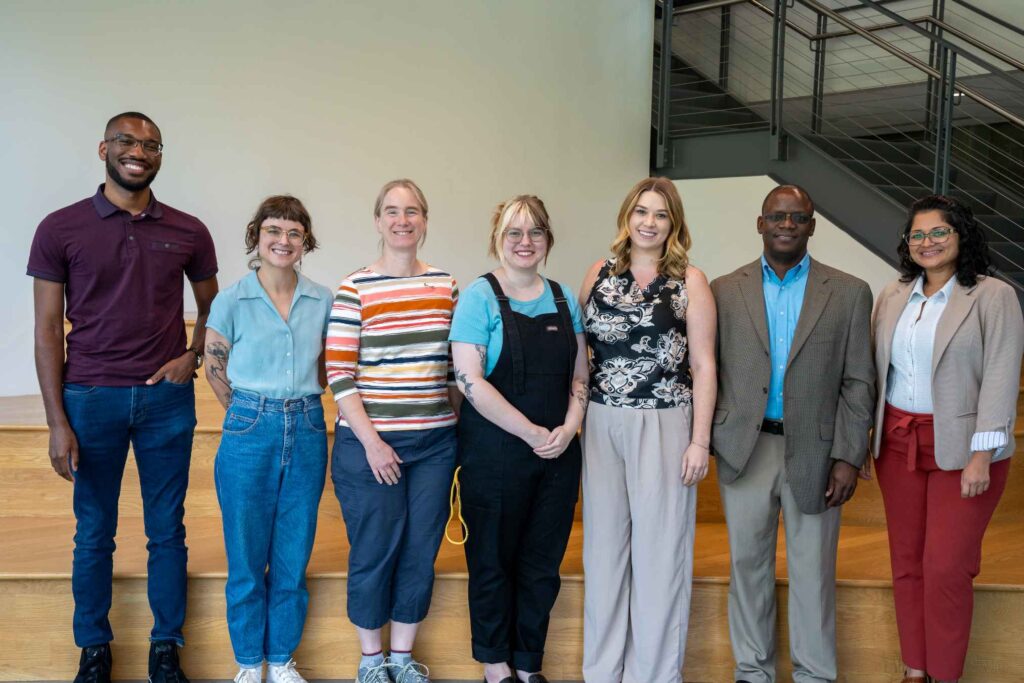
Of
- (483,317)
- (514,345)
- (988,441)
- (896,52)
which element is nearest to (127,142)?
(483,317)

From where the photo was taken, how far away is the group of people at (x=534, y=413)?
2496 mm

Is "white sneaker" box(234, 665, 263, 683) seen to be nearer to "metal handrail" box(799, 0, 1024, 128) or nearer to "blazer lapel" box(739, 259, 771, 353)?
"blazer lapel" box(739, 259, 771, 353)

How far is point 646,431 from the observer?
2535 millimetres

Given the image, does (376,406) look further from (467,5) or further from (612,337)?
(467,5)

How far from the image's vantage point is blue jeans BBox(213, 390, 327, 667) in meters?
2.50

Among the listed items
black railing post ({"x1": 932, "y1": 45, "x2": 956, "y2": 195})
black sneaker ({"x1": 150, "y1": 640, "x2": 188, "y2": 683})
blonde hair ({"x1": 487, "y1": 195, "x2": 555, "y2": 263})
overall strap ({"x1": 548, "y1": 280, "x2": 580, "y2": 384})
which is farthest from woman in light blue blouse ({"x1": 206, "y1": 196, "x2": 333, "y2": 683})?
black railing post ({"x1": 932, "y1": 45, "x2": 956, "y2": 195})

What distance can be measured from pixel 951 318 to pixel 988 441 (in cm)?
34

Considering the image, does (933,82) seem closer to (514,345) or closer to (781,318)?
(781,318)

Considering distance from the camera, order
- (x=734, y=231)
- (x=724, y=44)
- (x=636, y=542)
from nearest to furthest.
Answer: (x=636, y=542) < (x=734, y=231) < (x=724, y=44)

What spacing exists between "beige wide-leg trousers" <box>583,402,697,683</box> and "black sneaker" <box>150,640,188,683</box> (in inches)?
47.8

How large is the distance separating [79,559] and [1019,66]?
5170 millimetres

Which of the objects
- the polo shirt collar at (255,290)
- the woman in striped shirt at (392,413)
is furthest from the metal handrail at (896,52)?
the polo shirt collar at (255,290)

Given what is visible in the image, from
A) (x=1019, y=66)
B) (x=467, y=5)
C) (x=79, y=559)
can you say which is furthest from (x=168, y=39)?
(x=1019, y=66)

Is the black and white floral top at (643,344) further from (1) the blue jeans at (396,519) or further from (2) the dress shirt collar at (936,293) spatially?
(2) the dress shirt collar at (936,293)
